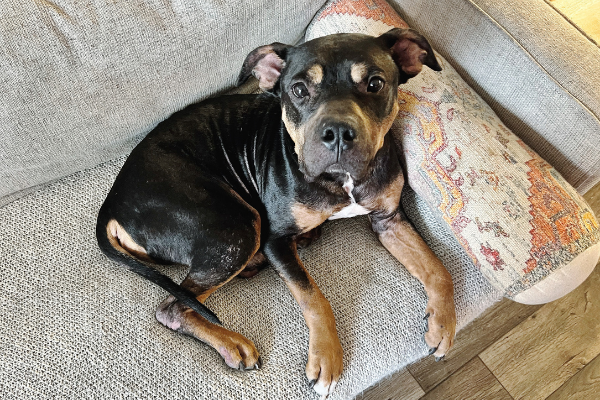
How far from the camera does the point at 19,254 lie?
2062 millimetres

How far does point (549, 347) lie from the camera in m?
2.64

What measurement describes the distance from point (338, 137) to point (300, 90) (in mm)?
325

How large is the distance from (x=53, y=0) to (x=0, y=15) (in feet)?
0.73

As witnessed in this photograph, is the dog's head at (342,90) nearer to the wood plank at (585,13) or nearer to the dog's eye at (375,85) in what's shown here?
the dog's eye at (375,85)

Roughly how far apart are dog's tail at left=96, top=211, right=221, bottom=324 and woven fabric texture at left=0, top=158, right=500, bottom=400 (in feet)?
0.42

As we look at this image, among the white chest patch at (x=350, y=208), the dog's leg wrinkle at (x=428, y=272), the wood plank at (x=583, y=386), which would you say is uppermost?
the white chest patch at (x=350, y=208)

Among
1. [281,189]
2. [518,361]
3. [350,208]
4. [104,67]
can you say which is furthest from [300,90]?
[518,361]

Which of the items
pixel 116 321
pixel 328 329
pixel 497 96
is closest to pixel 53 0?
pixel 116 321

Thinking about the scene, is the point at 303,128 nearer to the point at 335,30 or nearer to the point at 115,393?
the point at 335,30

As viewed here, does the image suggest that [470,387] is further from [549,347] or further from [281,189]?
[281,189]

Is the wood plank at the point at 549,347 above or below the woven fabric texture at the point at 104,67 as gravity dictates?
below

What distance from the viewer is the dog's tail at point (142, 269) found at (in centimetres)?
178

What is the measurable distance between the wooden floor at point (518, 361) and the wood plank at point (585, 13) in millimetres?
1667

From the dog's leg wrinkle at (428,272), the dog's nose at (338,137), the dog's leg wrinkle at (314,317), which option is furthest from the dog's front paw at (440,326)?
the dog's nose at (338,137)
